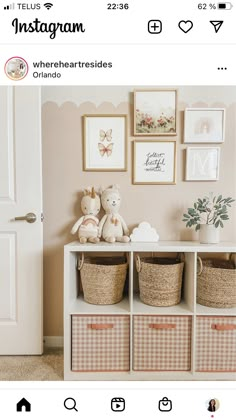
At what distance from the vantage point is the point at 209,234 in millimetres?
1230

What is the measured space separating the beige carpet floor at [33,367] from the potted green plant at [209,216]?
794 mm

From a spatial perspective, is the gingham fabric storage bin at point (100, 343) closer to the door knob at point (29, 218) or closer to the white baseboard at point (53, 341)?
the white baseboard at point (53, 341)

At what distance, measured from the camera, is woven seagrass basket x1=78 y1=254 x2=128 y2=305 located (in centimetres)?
119

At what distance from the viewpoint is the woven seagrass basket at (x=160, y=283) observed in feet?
3.83
